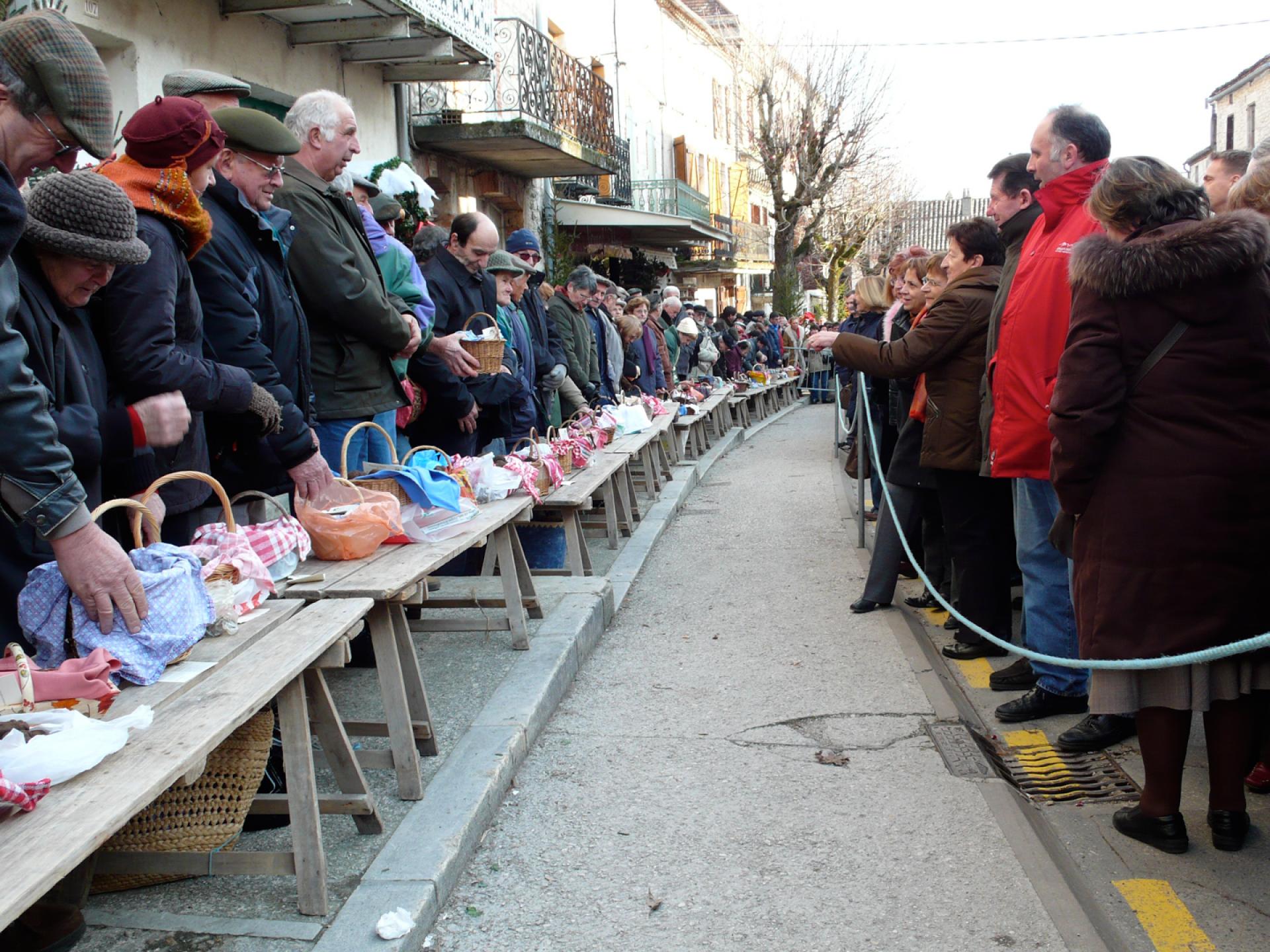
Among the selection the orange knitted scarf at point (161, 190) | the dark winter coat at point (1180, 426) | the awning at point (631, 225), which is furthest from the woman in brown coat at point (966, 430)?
the awning at point (631, 225)

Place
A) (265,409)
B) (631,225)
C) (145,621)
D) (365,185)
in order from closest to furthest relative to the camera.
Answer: (145,621) → (265,409) → (365,185) → (631,225)

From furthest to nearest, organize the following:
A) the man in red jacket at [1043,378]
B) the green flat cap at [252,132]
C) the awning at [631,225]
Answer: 1. the awning at [631,225]
2. the man in red jacket at [1043,378]
3. the green flat cap at [252,132]

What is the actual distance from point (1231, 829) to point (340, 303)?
150 inches

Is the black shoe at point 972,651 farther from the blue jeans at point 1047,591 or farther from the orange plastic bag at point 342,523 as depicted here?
the orange plastic bag at point 342,523

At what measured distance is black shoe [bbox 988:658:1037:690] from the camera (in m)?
5.36

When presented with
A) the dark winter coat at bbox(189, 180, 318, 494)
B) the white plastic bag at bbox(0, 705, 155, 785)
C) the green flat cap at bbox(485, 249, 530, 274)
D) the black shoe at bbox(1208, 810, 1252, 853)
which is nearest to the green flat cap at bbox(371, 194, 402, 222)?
the green flat cap at bbox(485, 249, 530, 274)

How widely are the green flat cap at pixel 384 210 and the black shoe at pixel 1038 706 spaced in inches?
174

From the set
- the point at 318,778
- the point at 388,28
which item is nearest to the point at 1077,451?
the point at 318,778

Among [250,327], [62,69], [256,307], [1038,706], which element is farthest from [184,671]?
[1038,706]

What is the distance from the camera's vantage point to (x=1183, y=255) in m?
3.51

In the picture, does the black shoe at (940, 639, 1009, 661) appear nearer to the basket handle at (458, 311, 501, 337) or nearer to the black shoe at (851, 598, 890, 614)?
the black shoe at (851, 598, 890, 614)

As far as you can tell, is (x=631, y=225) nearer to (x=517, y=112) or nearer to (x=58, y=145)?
(x=517, y=112)

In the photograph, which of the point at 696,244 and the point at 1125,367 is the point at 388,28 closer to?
the point at 1125,367

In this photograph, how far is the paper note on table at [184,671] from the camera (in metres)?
2.88
